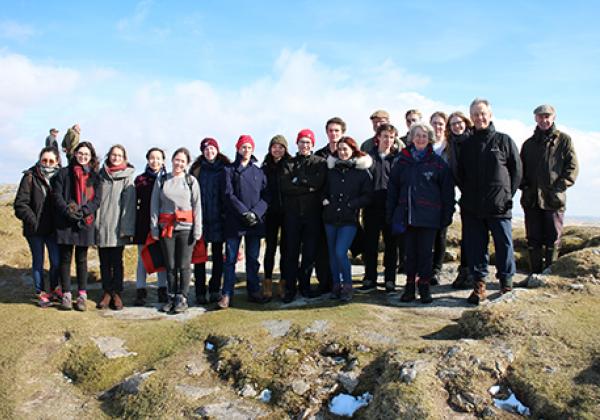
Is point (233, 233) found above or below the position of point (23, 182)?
below

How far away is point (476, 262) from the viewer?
30.3 ft

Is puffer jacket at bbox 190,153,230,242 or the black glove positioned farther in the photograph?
puffer jacket at bbox 190,153,230,242

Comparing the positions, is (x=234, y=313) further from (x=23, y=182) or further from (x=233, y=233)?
(x=23, y=182)

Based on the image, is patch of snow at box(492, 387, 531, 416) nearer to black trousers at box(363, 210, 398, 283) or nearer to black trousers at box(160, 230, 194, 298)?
black trousers at box(363, 210, 398, 283)

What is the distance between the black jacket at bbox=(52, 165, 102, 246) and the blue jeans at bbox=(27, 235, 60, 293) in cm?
54

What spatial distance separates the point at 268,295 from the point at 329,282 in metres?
1.39

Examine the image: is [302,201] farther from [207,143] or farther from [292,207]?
[207,143]

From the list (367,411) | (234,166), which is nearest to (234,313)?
(234,166)

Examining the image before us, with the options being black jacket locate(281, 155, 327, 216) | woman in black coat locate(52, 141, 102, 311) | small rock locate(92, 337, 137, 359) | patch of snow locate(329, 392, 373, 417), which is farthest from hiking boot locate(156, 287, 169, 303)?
patch of snow locate(329, 392, 373, 417)

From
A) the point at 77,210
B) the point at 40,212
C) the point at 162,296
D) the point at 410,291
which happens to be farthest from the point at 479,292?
the point at 40,212

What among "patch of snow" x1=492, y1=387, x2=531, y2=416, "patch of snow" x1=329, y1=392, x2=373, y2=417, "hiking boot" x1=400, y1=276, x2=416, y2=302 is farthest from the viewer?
"hiking boot" x1=400, y1=276, x2=416, y2=302

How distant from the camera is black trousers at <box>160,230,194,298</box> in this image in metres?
9.76

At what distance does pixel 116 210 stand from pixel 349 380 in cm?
627

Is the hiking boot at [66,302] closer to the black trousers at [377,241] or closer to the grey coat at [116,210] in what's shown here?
the grey coat at [116,210]
